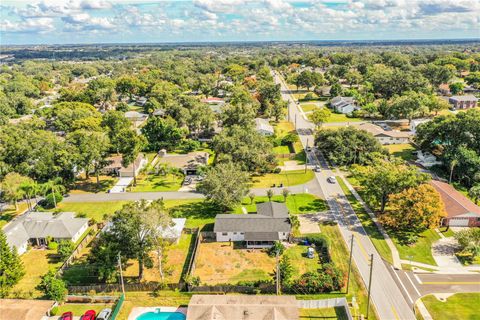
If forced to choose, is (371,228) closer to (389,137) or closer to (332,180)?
(332,180)

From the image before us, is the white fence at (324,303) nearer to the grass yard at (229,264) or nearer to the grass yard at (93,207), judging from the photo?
the grass yard at (229,264)

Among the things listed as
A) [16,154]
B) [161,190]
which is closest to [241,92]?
[161,190]

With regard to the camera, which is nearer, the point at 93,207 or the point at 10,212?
the point at 10,212

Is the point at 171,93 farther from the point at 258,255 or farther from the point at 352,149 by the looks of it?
the point at 258,255

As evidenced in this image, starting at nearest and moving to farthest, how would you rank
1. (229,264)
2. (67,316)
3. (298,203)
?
(67,316)
(229,264)
(298,203)

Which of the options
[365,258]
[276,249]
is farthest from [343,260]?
[276,249]

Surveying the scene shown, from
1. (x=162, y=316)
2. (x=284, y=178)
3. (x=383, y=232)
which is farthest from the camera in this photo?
(x=284, y=178)
